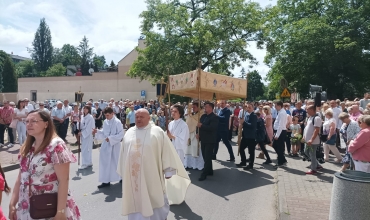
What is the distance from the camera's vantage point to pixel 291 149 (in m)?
12.9

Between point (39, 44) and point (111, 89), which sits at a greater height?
point (39, 44)

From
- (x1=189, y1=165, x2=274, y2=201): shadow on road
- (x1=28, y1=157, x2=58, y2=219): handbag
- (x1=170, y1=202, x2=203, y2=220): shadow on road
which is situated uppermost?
(x1=28, y1=157, x2=58, y2=219): handbag

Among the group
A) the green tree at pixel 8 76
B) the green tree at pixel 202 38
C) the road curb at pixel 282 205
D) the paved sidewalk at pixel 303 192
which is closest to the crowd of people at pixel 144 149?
the paved sidewalk at pixel 303 192

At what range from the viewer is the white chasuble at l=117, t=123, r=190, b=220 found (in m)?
4.74

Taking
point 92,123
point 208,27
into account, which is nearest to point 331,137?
point 92,123

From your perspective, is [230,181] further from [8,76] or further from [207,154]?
[8,76]

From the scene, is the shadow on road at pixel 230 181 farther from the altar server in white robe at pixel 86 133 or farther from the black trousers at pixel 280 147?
the altar server in white robe at pixel 86 133

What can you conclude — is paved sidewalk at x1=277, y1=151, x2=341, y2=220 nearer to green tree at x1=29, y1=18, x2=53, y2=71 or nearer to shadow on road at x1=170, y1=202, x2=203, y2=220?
shadow on road at x1=170, y1=202, x2=203, y2=220

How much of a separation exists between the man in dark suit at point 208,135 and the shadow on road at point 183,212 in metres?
2.12

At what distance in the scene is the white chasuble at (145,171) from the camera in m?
4.74

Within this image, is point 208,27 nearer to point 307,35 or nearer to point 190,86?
point 307,35

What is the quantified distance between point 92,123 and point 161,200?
5651 millimetres

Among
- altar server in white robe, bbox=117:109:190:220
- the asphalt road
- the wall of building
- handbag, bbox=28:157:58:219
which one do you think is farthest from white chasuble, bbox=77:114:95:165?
the wall of building

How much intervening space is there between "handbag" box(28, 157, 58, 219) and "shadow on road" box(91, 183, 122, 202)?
12.1ft
